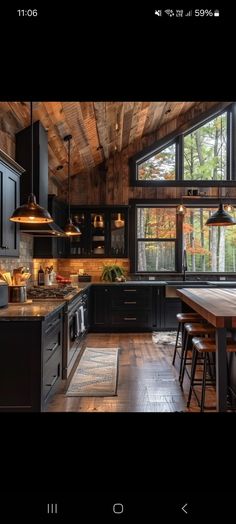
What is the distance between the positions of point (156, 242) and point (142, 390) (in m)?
3.89

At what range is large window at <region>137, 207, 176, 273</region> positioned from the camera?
6.69m

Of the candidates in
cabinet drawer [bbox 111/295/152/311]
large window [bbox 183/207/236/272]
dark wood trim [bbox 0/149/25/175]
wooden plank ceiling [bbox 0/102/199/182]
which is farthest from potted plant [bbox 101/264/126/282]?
dark wood trim [bbox 0/149/25/175]

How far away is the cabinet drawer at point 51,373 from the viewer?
2491 millimetres

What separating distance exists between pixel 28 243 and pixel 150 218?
9.23 ft

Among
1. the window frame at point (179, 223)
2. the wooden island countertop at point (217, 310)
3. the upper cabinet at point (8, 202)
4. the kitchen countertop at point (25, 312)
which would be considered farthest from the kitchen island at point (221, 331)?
the window frame at point (179, 223)

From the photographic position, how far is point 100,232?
641cm

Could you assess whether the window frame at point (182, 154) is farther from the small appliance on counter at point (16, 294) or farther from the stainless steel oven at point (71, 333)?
the small appliance on counter at point (16, 294)

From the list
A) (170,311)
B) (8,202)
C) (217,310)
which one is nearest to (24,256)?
(8,202)
